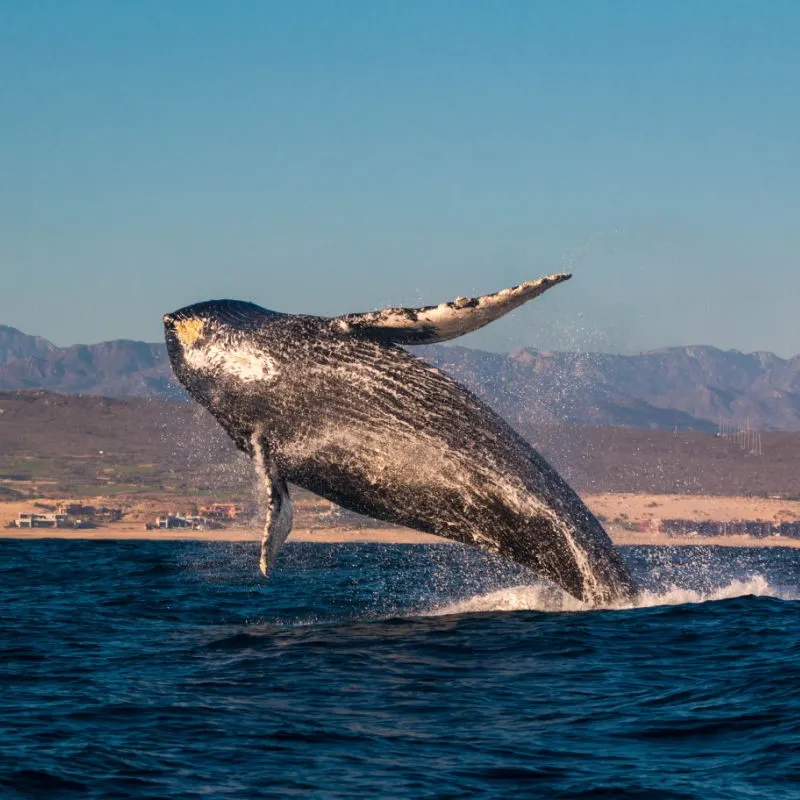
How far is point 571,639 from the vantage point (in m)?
→ 15.0

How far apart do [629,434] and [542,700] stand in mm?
120376

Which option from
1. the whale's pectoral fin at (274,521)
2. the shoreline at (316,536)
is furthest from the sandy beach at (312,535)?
the whale's pectoral fin at (274,521)

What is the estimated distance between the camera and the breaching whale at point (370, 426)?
14.5 metres

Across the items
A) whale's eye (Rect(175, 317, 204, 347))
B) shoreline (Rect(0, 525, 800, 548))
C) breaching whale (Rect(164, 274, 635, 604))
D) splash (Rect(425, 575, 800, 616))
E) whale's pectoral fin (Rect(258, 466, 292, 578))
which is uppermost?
whale's eye (Rect(175, 317, 204, 347))

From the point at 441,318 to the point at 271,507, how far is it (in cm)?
301

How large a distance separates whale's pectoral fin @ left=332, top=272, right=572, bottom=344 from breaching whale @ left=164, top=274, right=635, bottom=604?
0.08 feet

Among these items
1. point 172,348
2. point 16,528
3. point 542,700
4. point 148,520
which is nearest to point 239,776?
point 542,700

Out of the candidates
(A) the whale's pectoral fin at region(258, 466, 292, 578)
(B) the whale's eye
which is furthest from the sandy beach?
(B) the whale's eye

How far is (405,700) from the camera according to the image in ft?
38.4

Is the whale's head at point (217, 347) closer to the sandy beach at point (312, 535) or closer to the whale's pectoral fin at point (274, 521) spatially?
the whale's pectoral fin at point (274, 521)

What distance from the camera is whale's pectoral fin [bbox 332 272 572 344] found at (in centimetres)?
1366

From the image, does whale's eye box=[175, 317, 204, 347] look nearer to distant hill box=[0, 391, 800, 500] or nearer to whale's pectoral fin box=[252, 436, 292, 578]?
whale's pectoral fin box=[252, 436, 292, 578]

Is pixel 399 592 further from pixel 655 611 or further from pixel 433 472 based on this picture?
pixel 433 472

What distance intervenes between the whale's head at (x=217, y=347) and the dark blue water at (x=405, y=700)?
3036 mm
